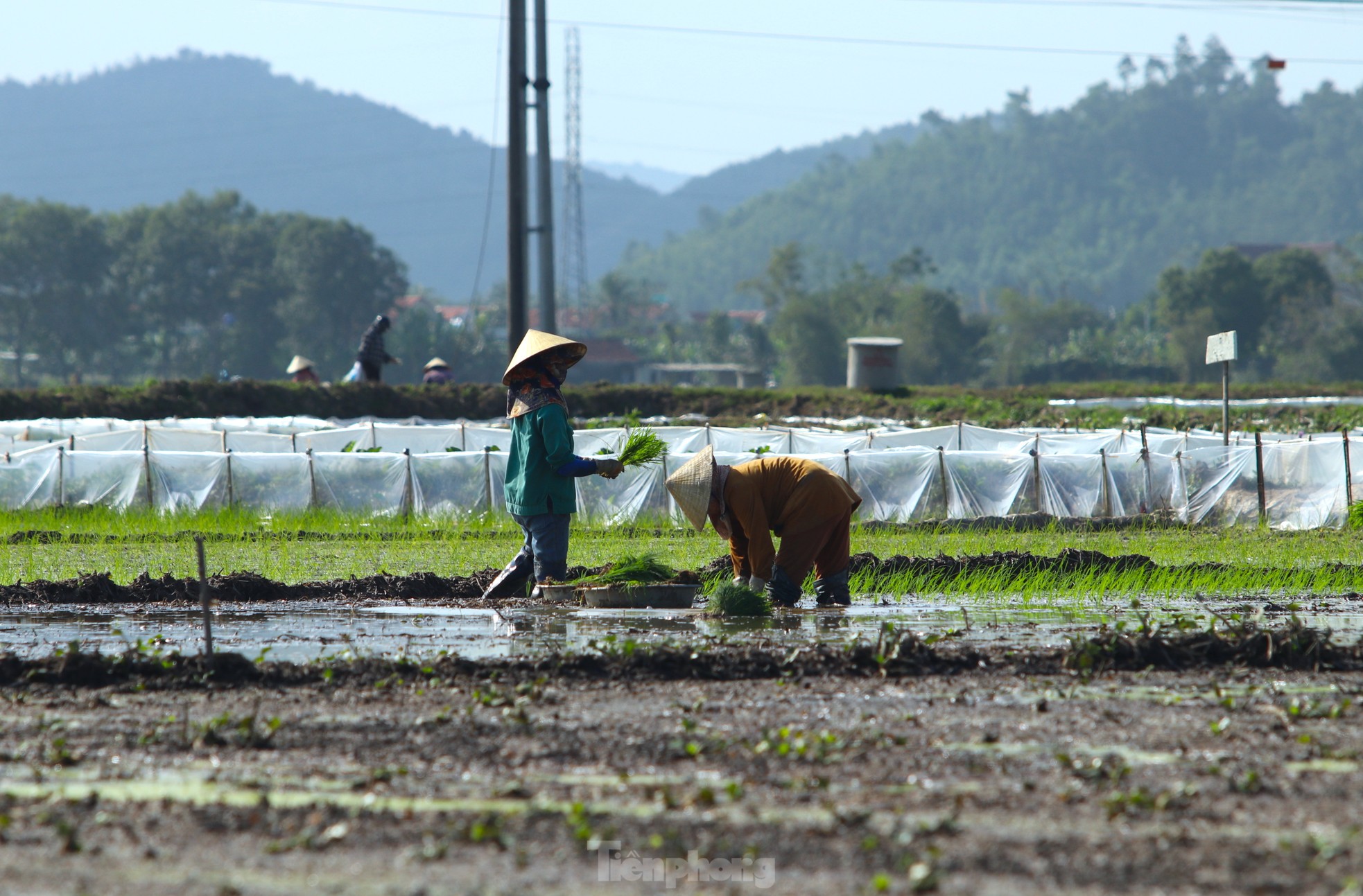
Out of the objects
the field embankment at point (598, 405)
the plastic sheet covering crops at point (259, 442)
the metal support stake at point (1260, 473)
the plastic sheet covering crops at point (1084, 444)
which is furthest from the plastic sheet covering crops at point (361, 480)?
the metal support stake at point (1260, 473)

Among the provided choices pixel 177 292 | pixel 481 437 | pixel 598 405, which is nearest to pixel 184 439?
pixel 481 437

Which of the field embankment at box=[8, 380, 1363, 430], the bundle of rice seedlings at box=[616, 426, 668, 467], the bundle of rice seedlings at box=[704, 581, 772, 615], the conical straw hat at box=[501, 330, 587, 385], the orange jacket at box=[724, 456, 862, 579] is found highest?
the conical straw hat at box=[501, 330, 587, 385]

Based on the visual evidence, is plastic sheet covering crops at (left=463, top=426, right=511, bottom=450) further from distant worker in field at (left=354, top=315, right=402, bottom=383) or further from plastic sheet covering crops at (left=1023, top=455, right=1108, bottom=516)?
plastic sheet covering crops at (left=1023, top=455, right=1108, bottom=516)

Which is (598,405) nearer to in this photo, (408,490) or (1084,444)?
(408,490)

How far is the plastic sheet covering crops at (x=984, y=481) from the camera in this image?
14.6m

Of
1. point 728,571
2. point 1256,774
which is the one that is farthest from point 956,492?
point 1256,774

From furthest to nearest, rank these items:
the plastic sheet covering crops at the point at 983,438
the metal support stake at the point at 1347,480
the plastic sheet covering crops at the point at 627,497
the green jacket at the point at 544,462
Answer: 1. the plastic sheet covering crops at the point at 983,438
2. the plastic sheet covering crops at the point at 627,497
3. the metal support stake at the point at 1347,480
4. the green jacket at the point at 544,462

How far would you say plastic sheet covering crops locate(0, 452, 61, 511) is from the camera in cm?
1480

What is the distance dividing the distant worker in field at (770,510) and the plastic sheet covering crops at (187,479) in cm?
843

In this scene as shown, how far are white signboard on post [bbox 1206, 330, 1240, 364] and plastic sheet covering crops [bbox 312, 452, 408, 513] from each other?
30.0 feet

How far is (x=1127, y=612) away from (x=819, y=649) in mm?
2584

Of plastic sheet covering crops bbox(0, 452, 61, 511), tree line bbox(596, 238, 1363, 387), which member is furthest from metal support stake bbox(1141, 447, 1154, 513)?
tree line bbox(596, 238, 1363, 387)

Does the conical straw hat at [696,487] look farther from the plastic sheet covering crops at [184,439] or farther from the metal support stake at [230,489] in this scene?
the plastic sheet covering crops at [184,439]

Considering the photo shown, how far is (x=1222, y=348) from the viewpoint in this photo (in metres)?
14.5
